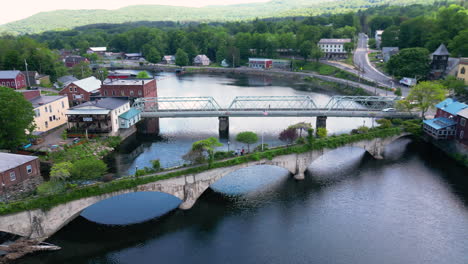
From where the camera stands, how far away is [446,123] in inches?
1831

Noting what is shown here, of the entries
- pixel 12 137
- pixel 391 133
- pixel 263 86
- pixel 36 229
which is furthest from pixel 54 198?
pixel 263 86

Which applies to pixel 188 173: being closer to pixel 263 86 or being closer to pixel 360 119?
pixel 360 119

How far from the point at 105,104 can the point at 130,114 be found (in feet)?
13.3

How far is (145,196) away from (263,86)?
6766 centimetres

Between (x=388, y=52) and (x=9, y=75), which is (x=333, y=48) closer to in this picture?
(x=388, y=52)

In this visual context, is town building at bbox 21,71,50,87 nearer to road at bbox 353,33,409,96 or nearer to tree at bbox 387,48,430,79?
road at bbox 353,33,409,96

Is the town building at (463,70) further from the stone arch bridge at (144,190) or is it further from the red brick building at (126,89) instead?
the red brick building at (126,89)

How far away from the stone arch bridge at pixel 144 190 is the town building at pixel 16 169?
577 cm

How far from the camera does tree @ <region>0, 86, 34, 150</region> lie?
130ft

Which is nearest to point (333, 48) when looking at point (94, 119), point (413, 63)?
point (413, 63)

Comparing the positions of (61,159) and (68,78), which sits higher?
(68,78)

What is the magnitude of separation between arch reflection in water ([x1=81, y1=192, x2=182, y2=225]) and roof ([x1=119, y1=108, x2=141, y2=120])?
20.8 metres

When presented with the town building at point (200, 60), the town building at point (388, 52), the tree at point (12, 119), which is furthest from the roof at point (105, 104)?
the town building at point (200, 60)

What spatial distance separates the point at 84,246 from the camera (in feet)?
91.0
